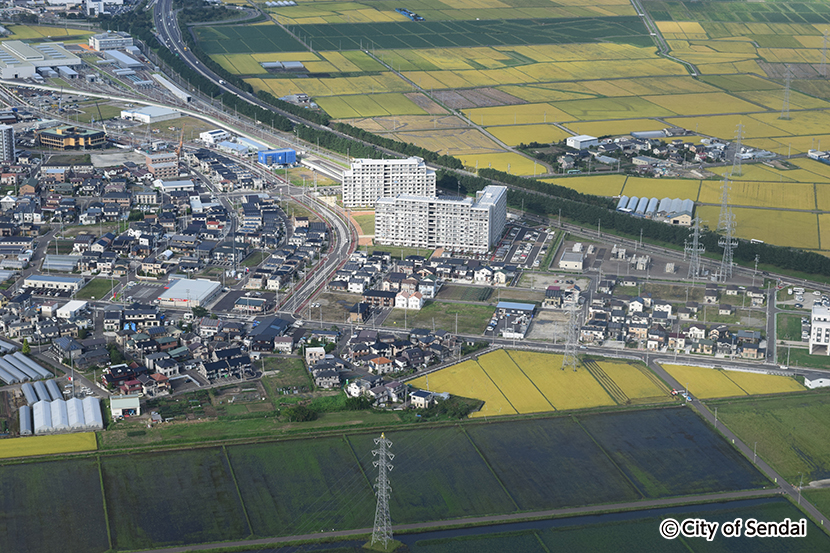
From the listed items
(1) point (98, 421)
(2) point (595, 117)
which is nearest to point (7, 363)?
(1) point (98, 421)

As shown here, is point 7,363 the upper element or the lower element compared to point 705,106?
lower

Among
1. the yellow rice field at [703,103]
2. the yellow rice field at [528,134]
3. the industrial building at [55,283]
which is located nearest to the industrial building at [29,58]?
the yellow rice field at [528,134]

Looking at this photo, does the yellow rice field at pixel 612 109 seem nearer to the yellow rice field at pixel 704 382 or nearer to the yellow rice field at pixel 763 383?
the yellow rice field at pixel 704 382

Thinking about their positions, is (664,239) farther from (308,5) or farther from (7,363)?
(308,5)

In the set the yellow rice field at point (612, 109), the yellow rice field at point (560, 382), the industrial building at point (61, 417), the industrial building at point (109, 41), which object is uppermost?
the industrial building at point (109, 41)

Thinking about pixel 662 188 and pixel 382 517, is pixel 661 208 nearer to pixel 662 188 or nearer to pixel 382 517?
pixel 662 188

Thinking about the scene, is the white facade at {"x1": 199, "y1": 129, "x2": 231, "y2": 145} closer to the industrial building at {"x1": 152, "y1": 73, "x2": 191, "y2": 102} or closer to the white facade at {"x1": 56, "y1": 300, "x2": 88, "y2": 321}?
the industrial building at {"x1": 152, "y1": 73, "x2": 191, "y2": 102}
